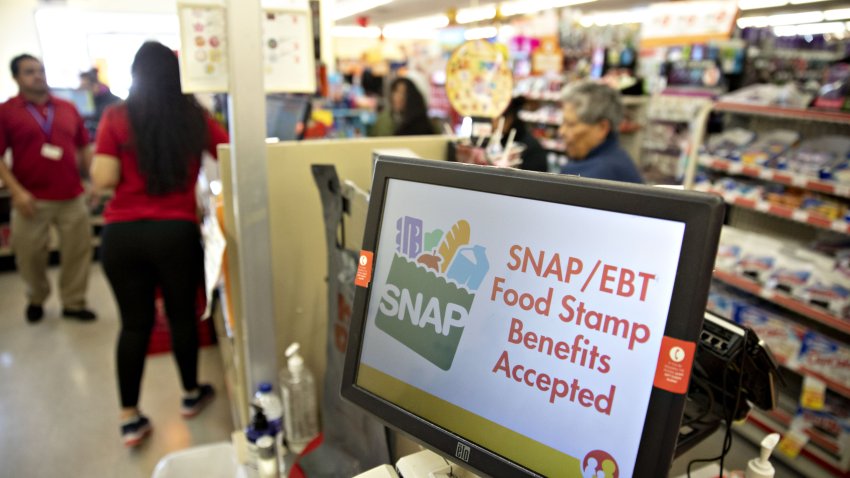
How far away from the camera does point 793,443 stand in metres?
2.57

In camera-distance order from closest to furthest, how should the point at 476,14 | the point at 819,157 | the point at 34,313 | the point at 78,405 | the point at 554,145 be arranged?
the point at 819,157
the point at 78,405
the point at 34,313
the point at 554,145
the point at 476,14

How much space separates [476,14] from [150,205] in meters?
13.8

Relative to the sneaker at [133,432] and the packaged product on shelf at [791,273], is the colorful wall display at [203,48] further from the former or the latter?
the packaged product on shelf at [791,273]

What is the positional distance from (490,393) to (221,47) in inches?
49.8

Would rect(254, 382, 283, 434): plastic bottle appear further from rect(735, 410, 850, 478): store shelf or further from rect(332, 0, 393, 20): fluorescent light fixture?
rect(332, 0, 393, 20): fluorescent light fixture

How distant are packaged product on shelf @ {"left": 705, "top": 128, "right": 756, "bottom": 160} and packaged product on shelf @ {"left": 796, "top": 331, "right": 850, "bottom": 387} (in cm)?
102

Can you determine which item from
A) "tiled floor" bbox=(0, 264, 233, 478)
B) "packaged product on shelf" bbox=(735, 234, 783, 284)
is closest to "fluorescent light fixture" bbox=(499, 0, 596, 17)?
"packaged product on shelf" bbox=(735, 234, 783, 284)

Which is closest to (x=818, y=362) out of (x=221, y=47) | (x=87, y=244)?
(x=221, y=47)

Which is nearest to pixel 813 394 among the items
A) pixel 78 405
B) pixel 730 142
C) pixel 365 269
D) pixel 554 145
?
pixel 730 142

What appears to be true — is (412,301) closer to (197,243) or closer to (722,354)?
(722,354)

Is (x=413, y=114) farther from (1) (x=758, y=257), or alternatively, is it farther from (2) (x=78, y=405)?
(2) (x=78, y=405)

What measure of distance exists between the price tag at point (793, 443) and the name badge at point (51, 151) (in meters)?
4.67

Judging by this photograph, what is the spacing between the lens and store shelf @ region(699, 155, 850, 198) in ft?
7.89

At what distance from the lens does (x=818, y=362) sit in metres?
2.54
